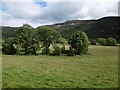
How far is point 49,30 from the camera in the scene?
64500 millimetres

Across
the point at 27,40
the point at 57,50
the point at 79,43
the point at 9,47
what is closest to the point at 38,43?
the point at 27,40

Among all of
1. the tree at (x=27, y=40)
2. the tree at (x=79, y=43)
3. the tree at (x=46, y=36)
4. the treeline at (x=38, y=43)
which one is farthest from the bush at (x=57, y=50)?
the tree at (x=27, y=40)

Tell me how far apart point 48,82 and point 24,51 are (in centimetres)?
4399

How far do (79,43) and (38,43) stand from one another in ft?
37.4

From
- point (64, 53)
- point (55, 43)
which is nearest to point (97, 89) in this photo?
point (64, 53)

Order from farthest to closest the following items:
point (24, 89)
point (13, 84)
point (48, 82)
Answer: point (48, 82) < point (13, 84) < point (24, 89)

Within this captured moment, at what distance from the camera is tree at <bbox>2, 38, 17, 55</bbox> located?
6266cm

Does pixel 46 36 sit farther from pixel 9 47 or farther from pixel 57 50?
pixel 9 47

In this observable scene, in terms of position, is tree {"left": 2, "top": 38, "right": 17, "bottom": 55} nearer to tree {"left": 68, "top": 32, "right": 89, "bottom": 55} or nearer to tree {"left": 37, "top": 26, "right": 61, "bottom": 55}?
tree {"left": 37, "top": 26, "right": 61, "bottom": 55}

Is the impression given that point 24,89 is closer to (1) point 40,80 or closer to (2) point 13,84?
(2) point 13,84

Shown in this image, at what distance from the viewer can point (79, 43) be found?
61.8 metres

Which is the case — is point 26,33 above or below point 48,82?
above

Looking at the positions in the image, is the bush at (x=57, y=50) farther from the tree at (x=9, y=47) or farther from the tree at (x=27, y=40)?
the tree at (x=9, y=47)

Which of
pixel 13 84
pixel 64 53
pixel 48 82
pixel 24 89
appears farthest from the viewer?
pixel 64 53
